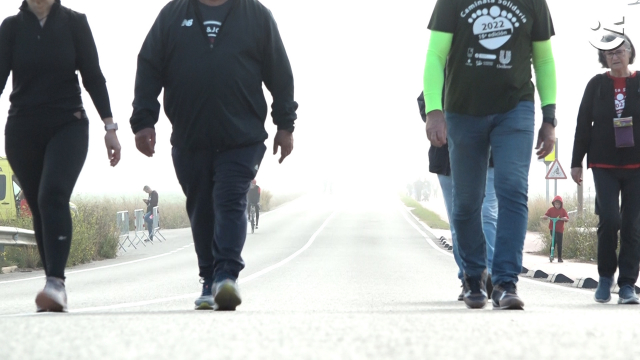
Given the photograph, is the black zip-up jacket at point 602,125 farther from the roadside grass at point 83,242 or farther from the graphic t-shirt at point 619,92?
the roadside grass at point 83,242

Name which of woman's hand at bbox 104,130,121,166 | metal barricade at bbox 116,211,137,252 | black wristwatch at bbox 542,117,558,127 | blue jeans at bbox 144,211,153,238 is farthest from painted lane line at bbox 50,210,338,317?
metal barricade at bbox 116,211,137,252

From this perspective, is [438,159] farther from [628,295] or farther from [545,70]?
[545,70]

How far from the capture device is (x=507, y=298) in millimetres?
5500

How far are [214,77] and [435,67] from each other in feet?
4.47

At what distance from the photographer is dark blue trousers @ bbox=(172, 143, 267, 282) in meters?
5.65

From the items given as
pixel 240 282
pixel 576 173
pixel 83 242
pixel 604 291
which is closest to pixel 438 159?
pixel 576 173

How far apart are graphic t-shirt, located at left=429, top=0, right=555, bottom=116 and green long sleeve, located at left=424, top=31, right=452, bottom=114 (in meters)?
0.05

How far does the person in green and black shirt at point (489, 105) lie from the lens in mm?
5812

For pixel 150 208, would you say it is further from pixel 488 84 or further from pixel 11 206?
pixel 488 84

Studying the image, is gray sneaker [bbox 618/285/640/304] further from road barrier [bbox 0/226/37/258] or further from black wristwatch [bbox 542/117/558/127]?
road barrier [bbox 0/226/37/258]

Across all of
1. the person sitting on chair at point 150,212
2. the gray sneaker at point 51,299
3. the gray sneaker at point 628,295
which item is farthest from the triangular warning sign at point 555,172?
the gray sneaker at point 51,299

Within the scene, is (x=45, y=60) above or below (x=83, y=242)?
above

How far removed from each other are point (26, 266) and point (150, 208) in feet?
43.7

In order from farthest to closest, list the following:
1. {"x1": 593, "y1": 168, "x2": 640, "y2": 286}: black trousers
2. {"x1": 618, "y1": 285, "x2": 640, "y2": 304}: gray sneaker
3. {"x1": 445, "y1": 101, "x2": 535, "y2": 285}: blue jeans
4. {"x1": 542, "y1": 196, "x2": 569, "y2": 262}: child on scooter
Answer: {"x1": 542, "y1": 196, "x2": 569, "y2": 262}: child on scooter → {"x1": 593, "y1": 168, "x2": 640, "y2": 286}: black trousers → {"x1": 618, "y1": 285, "x2": 640, "y2": 304}: gray sneaker → {"x1": 445, "y1": 101, "x2": 535, "y2": 285}: blue jeans
